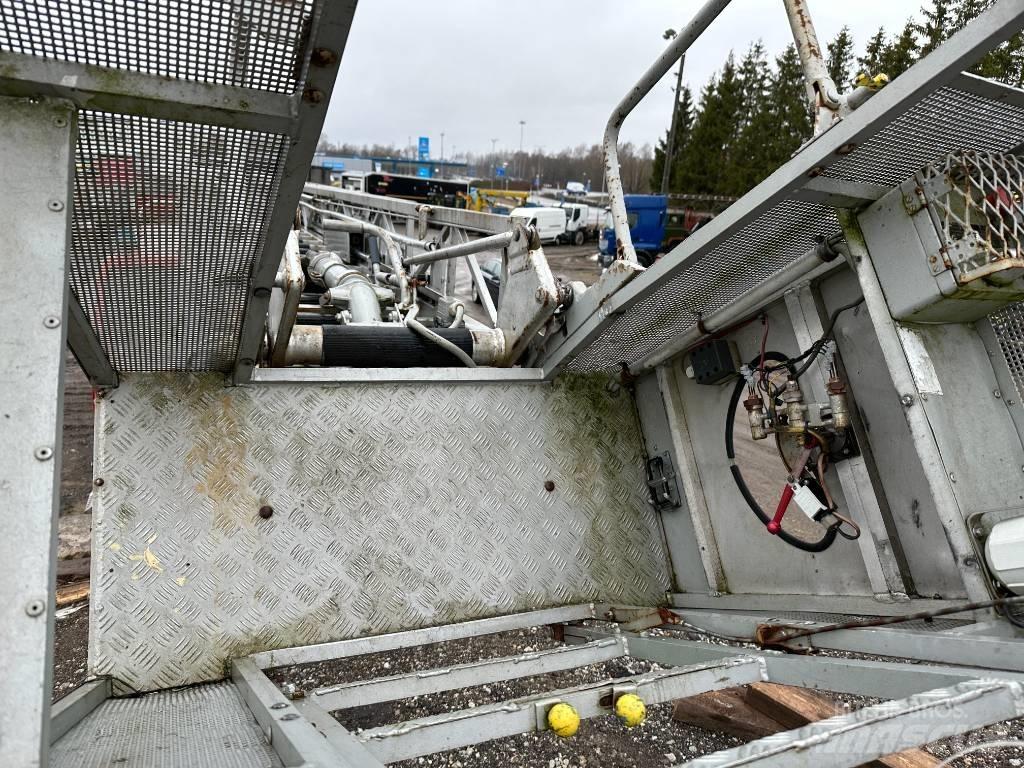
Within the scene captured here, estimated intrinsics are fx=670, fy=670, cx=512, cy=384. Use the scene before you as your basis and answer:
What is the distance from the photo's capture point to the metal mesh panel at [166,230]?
155 centimetres

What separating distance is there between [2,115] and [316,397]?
1.70 metres

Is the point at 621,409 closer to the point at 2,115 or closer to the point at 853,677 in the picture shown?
the point at 853,677

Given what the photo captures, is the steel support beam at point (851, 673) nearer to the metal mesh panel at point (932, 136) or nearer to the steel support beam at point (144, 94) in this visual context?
the metal mesh panel at point (932, 136)

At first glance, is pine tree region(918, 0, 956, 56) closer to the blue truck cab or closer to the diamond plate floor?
the blue truck cab

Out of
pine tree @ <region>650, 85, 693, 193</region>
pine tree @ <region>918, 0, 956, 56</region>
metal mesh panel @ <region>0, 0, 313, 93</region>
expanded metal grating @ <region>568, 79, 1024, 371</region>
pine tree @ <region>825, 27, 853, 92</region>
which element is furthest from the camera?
pine tree @ <region>650, 85, 693, 193</region>

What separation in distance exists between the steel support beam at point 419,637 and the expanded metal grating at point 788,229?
1.16 metres

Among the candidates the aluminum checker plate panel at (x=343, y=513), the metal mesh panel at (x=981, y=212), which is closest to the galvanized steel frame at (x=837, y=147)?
the metal mesh panel at (x=981, y=212)

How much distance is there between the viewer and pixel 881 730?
3.85 ft

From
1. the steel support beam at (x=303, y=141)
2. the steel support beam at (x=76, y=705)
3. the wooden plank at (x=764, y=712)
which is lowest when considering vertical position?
the wooden plank at (x=764, y=712)

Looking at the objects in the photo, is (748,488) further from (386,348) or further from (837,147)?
(386,348)

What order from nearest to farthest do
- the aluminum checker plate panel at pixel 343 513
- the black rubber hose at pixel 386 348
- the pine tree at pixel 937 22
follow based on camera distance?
1. the aluminum checker plate panel at pixel 343 513
2. the black rubber hose at pixel 386 348
3. the pine tree at pixel 937 22

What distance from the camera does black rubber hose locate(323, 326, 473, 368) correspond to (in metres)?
3.16

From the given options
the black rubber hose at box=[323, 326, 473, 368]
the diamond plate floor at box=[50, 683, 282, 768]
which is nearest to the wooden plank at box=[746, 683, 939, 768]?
the diamond plate floor at box=[50, 683, 282, 768]

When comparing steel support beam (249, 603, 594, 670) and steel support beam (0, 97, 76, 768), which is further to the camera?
steel support beam (249, 603, 594, 670)
